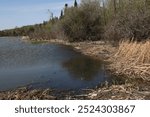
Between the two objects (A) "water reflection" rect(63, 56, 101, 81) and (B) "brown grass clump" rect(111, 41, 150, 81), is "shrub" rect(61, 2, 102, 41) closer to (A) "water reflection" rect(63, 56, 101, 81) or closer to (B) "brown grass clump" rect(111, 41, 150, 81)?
(A) "water reflection" rect(63, 56, 101, 81)

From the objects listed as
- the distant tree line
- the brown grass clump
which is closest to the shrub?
the distant tree line

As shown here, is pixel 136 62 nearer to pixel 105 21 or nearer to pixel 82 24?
pixel 82 24

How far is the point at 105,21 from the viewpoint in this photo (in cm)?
5150

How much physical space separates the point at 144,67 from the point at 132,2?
68.8 feet

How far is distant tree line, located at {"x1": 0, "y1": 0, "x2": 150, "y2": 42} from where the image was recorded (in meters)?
24.3

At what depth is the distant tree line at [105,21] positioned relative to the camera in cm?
2433

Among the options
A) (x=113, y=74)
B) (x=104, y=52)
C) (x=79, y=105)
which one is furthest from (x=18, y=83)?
(x=104, y=52)

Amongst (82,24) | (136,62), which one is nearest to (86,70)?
(136,62)

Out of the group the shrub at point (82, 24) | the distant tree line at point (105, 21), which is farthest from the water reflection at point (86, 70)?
the shrub at point (82, 24)

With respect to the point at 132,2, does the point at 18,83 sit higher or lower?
lower

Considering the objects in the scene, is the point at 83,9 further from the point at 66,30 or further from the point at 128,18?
the point at 128,18

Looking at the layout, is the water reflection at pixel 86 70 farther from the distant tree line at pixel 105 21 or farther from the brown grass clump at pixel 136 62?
the distant tree line at pixel 105 21

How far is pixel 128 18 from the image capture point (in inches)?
990

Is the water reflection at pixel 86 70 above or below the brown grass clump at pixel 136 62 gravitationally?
below
